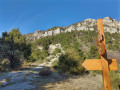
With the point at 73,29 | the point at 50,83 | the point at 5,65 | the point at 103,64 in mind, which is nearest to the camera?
the point at 103,64

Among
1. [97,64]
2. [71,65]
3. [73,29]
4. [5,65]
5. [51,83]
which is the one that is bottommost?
[51,83]

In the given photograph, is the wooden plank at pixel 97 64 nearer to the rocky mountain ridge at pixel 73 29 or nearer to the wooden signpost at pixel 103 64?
the wooden signpost at pixel 103 64

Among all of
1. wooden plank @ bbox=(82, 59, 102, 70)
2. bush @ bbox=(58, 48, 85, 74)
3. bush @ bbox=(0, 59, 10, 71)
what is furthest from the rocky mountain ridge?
wooden plank @ bbox=(82, 59, 102, 70)

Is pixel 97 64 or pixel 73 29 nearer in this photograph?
pixel 97 64

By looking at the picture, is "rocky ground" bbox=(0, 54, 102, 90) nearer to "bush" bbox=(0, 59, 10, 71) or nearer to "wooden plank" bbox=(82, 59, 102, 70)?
"wooden plank" bbox=(82, 59, 102, 70)

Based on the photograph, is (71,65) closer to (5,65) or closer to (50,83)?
(50,83)

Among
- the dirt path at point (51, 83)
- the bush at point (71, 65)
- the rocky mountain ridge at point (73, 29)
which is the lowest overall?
the dirt path at point (51, 83)

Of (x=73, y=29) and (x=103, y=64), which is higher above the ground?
(x=73, y=29)

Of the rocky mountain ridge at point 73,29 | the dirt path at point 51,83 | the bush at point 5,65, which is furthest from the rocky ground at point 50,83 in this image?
the rocky mountain ridge at point 73,29

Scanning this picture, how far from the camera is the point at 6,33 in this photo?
54.3 ft

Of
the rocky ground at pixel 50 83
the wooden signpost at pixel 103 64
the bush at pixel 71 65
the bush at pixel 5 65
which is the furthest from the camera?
the bush at pixel 5 65

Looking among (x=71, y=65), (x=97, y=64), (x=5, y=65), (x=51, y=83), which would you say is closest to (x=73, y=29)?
(x=5, y=65)

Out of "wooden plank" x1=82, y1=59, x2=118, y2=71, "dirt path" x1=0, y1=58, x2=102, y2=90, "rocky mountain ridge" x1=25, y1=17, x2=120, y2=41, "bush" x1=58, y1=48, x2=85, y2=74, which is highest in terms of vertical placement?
"rocky mountain ridge" x1=25, y1=17, x2=120, y2=41

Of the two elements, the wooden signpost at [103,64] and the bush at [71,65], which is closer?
the wooden signpost at [103,64]
